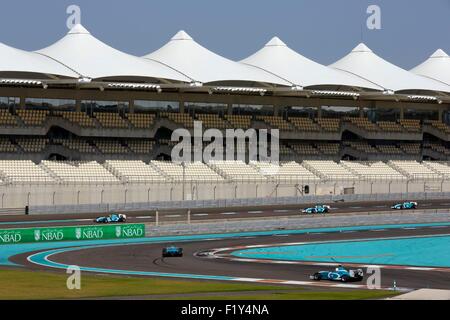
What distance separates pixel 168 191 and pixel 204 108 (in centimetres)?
2009

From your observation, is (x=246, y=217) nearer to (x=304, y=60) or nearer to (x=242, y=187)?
(x=242, y=187)

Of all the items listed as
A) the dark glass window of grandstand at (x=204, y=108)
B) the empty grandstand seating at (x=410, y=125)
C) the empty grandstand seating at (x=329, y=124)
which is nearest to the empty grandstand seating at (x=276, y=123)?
the dark glass window of grandstand at (x=204, y=108)

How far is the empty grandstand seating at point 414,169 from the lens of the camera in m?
111

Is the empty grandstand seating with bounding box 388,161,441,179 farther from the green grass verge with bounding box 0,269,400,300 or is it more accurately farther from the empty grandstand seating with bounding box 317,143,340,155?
the green grass verge with bounding box 0,269,400,300

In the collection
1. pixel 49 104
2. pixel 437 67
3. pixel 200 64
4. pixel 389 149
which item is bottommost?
pixel 389 149

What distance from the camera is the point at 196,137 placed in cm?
10294

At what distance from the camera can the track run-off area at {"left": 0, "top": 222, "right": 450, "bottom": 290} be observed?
4934 centimetres

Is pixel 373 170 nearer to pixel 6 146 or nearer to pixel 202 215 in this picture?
pixel 202 215

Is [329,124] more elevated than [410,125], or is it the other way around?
[410,125]

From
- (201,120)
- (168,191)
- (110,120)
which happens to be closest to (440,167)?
(201,120)

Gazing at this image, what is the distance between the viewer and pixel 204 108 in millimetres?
108062

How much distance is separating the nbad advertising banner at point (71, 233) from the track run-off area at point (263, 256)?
54 centimetres

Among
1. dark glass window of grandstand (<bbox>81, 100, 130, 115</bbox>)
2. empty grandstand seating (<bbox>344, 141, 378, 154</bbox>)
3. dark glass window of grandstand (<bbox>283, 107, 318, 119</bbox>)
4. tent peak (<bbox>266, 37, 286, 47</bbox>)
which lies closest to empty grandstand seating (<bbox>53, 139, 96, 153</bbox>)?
dark glass window of grandstand (<bbox>81, 100, 130, 115</bbox>)

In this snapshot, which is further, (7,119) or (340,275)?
(7,119)
